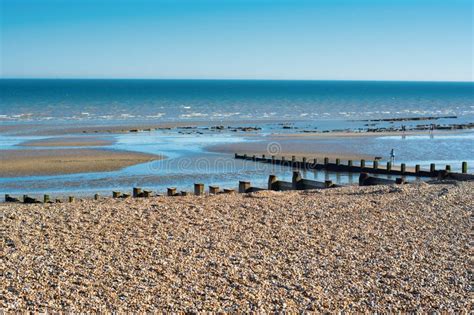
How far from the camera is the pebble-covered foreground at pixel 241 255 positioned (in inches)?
381

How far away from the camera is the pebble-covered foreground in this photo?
969cm

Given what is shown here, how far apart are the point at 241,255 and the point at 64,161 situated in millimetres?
24868

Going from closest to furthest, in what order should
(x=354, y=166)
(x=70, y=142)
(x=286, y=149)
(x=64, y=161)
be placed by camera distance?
1. (x=354, y=166)
2. (x=64, y=161)
3. (x=286, y=149)
4. (x=70, y=142)

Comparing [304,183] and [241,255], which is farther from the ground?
[241,255]

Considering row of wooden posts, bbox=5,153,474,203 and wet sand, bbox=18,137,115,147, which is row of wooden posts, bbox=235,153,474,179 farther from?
wet sand, bbox=18,137,115,147

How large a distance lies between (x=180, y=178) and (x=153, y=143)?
1812 cm

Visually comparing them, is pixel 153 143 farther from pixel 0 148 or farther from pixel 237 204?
pixel 237 204

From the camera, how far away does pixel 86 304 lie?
9.34 metres

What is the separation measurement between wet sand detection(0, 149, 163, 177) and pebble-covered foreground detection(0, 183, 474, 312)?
49.5ft

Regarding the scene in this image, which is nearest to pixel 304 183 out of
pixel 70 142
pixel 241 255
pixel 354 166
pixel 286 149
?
pixel 241 255

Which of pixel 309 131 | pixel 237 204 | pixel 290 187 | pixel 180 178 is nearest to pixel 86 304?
pixel 237 204

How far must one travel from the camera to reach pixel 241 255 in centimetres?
1191

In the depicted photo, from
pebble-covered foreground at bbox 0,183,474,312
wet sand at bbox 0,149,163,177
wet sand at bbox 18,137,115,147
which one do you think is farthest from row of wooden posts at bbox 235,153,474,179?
wet sand at bbox 18,137,115,147

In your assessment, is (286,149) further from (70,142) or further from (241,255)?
(241,255)
